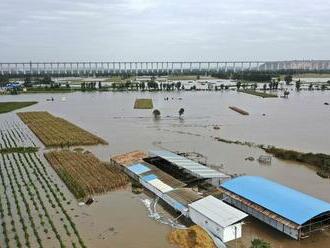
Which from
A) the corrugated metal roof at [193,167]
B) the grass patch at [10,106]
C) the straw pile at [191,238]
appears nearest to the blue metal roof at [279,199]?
the corrugated metal roof at [193,167]

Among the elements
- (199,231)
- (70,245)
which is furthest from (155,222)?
(70,245)

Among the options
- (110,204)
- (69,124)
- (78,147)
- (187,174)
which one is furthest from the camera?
(69,124)

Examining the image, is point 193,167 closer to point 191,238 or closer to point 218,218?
point 218,218

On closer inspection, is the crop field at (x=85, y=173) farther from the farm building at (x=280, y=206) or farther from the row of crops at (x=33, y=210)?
the farm building at (x=280, y=206)

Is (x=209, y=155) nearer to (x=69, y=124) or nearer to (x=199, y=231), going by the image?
(x=199, y=231)

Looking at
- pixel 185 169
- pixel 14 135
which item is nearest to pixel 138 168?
pixel 185 169
